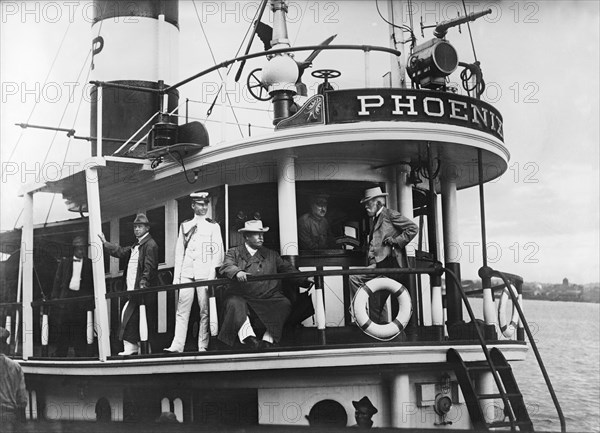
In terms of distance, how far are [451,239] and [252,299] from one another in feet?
9.56

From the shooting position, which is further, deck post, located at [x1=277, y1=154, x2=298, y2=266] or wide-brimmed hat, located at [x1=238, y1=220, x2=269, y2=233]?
deck post, located at [x1=277, y1=154, x2=298, y2=266]

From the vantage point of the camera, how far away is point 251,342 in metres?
7.64

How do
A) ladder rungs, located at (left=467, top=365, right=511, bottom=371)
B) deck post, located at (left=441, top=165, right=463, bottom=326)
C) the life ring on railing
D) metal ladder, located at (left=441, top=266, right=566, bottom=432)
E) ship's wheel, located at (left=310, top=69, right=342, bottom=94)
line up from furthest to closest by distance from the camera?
deck post, located at (left=441, top=165, right=463, bottom=326)
ship's wheel, located at (left=310, top=69, right=342, bottom=94)
the life ring on railing
ladder rungs, located at (left=467, top=365, right=511, bottom=371)
metal ladder, located at (left=441, top=266, right=566, bottom=432)

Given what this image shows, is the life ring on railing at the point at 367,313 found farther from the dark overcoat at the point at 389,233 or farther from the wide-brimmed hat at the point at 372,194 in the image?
the wide-brimmed hat at the point at 372,194

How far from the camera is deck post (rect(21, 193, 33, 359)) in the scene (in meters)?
10.5

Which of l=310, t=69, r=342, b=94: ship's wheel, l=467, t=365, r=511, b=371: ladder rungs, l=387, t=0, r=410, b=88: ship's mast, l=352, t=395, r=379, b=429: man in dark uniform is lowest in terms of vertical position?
l=352, t=395, r=379, b=429: man in dark uniform

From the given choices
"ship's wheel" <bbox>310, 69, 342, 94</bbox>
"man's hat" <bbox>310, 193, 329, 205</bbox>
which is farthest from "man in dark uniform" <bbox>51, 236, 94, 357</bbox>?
Answer: "ship's wheel" <bbox>310, 69, 342, 94</bbox>

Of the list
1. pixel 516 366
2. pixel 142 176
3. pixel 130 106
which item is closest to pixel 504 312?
pixel 142 176

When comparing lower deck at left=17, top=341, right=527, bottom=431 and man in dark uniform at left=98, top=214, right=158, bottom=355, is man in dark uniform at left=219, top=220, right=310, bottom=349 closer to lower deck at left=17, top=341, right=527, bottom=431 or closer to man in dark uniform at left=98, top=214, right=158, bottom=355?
lower deck at left=17, top=341, right=527, bottom=431

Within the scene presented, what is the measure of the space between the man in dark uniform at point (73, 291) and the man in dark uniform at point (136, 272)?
171 cm

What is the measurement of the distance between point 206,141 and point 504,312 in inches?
149

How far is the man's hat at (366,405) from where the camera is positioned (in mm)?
7387

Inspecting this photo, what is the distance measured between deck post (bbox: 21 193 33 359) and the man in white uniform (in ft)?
9.87

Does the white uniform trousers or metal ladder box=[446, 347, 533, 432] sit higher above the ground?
the white uniform trousers
